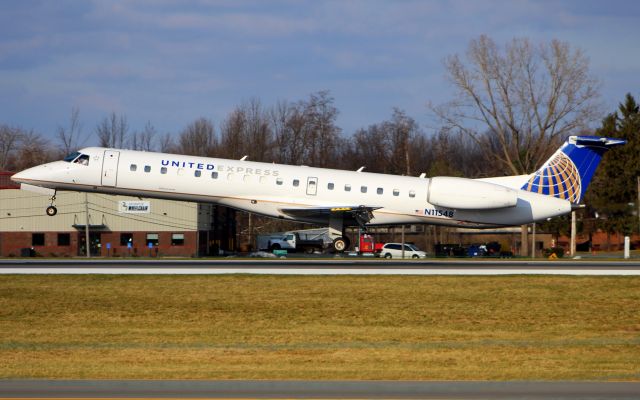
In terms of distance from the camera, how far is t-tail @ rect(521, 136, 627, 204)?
38844 millimetres

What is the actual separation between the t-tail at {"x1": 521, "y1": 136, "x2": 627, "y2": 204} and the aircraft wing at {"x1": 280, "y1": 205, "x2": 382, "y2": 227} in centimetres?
782

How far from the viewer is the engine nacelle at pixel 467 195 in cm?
3691

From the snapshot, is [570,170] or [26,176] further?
[570,170]

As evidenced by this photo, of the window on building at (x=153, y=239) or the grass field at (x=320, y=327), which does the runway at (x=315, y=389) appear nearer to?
the grass field at (x=320, y=327)

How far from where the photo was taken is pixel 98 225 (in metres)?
65.2

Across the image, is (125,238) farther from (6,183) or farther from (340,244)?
(340,244)

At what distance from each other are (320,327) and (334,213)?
15468mm

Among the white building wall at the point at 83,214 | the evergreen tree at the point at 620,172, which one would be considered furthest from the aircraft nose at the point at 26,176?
the evergreen tree at the point at 620,172

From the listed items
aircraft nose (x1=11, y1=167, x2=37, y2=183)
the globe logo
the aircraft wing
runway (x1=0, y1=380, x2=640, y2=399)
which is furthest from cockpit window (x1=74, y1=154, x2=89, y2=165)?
runway (x1=0, y1=380, x2=640, y2=399)

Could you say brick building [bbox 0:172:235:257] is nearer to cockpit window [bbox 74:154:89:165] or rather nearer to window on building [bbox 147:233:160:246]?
window on building [bbox 147:233:160:246]

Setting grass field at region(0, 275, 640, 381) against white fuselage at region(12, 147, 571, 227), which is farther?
white fuselage at region(12, 147, 571, 227)

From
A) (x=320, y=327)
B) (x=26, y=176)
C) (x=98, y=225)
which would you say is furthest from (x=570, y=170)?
(x=98, y=225)

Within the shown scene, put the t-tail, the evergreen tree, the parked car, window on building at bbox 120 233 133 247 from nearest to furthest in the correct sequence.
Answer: the t-tail
the parked car
window on building at bbox 120 233 133 247
the evergreen tree

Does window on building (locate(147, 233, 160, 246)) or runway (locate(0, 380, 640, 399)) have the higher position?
window on building (locate(147, 233, 160, 246))
